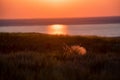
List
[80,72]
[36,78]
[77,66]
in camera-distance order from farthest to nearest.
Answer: [77,66] → [80,72] → [36,78]

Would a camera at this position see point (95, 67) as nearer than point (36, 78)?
No

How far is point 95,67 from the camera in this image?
1089 cm

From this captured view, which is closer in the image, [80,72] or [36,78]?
[36,78]

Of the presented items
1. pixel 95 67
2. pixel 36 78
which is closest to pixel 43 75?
pixel 36 78

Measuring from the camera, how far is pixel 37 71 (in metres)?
9.73

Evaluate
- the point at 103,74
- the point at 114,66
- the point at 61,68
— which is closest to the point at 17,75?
the point at 61,68

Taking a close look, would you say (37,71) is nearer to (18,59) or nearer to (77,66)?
(77,66)

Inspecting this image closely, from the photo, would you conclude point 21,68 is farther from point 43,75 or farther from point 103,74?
point 103,74

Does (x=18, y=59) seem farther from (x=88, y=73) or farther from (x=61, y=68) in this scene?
(x=88, y=73)

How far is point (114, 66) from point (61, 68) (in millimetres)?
1638

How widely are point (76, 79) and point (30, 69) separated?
1.43 metres

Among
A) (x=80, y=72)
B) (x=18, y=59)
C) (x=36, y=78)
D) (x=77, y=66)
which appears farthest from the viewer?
(x=18, y=59)

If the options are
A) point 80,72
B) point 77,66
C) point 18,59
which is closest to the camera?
point 80,72

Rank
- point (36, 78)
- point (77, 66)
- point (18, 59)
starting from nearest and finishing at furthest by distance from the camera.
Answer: point (36, 78) < point (77, 66) < point (18, 59)
